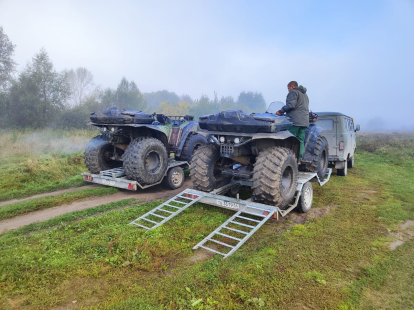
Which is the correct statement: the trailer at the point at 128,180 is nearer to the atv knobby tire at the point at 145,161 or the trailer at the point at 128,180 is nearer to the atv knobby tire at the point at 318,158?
the atv knobby tire at the point at 145,161

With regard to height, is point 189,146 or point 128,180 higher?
point 189,146

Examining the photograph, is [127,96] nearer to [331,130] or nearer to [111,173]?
[111,173]

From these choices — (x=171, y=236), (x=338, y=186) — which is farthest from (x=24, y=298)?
(x=338, y=186)

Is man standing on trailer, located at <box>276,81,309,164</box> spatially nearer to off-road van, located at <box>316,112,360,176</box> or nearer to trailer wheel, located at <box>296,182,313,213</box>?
trailer wheel, located at <box>296,182,313,213</box>

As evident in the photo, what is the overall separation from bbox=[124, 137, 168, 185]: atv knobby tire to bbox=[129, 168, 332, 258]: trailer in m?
1.74

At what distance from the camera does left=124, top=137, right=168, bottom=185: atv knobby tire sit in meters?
7.02

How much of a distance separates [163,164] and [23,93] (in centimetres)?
1710

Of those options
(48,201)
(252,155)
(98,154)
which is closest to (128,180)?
(98,154)

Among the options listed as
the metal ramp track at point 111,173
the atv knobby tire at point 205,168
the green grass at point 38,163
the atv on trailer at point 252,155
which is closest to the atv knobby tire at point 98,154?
the metal ramp track at point 111,173

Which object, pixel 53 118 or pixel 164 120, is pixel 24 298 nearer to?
pixel 164 120

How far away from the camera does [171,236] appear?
439cm

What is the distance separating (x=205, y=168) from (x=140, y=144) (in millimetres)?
2448

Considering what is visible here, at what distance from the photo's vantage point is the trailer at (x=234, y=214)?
414cm

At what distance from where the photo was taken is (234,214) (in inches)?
193
